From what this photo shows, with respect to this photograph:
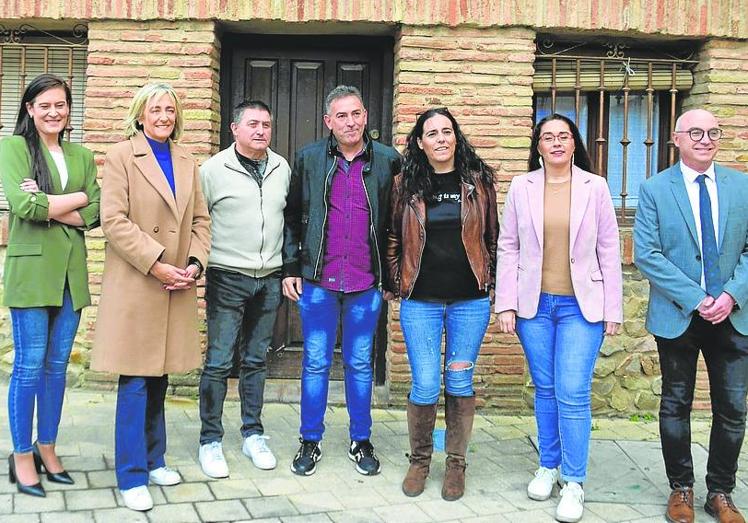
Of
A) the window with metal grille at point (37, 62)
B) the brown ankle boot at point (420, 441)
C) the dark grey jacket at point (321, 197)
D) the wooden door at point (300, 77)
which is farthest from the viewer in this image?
the wooden door at point (300, 77)

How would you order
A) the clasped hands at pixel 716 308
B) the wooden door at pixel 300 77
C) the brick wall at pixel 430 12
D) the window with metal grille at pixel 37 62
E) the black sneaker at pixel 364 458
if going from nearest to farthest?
the clasped hands at pixel 716 308
the black sneaker at pixel 364 458
the brick wall at pixel 430 12
the window with metal grille at pixel 37 62
the wooden door at pixel 300 77

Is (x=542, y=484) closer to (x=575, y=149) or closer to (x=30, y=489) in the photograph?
(x=575, y=149)

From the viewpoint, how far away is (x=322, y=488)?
440 cm

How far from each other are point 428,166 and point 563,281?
3.01ft

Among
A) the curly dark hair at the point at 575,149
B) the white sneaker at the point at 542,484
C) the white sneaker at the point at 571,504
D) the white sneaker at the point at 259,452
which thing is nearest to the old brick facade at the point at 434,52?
the white sneaker at the point at 259,452

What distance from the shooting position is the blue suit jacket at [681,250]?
157 inches

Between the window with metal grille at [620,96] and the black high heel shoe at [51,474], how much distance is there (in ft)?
13.5

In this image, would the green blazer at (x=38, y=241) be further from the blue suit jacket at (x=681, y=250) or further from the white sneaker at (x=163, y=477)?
the blue suit jacket at (x=681, y=250)

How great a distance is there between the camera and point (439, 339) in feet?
14.3

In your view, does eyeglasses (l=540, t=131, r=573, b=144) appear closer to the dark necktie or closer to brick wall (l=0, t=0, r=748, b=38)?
the dark necktie

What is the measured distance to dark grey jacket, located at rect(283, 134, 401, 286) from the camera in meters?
4.51

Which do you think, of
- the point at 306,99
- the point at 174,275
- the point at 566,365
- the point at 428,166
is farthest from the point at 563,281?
the point at 306,99

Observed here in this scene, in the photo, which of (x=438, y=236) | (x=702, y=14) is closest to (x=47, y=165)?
(x=438, y=236)

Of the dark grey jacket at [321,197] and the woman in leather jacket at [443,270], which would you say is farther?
the dark grey jacket at [321,197]
